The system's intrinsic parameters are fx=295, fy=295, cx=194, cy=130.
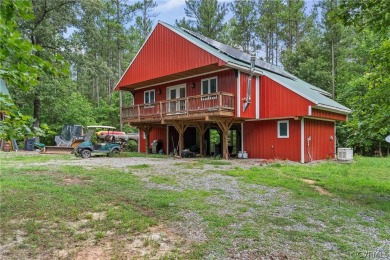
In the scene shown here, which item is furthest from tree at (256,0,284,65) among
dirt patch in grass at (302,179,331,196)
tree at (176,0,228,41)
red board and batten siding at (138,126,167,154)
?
dirt patch in grass at (302,179,331,196)

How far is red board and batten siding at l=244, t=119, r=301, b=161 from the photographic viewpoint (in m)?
14.0

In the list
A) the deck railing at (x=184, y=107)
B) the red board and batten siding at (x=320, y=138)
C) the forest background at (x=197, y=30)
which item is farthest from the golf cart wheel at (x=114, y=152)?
the red board and batten siding at (x=320, y=138)

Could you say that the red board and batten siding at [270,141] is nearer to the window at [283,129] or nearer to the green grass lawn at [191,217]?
the window at [283,129]

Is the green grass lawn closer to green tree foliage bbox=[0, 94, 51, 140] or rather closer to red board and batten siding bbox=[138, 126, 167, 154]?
green tree foliage bbox=[0, 94, 51, 140]

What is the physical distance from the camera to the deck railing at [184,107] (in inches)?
532

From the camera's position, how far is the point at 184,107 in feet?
49.8

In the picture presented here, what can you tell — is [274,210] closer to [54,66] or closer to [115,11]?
[54,66]

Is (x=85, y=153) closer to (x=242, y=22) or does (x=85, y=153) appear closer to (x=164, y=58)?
(x=164, y=58)

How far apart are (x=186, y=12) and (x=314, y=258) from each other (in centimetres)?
3062

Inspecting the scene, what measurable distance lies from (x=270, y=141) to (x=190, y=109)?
14.1 feet

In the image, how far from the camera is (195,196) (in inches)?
239

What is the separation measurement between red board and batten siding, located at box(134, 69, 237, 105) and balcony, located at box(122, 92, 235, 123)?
29.2 inches

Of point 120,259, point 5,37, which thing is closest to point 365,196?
point 120,259

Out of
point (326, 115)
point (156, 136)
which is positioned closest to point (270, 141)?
point (326, 115)
